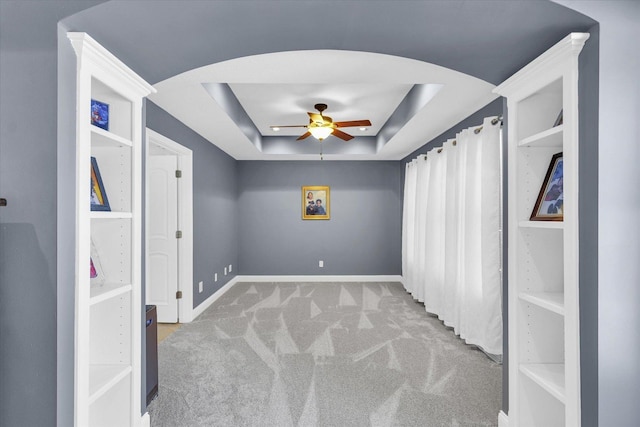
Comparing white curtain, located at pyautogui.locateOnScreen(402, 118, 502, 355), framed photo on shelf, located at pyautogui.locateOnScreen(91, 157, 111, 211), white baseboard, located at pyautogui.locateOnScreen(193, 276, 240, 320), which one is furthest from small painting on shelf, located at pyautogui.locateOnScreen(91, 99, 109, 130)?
white baseboard, located at pyautogui.locateOnScreen(193, 276, 240, 320)

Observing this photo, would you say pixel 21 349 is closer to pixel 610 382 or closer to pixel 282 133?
pixel 610 382

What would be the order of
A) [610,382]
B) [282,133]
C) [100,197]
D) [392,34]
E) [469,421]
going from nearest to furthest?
1. [610,382]
2. [392,34]
3. [100,197]
4. [469,421]
5. [282,133]

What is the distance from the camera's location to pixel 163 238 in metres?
4.28

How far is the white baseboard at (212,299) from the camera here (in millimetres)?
4454

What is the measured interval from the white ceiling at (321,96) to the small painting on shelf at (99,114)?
806 mm

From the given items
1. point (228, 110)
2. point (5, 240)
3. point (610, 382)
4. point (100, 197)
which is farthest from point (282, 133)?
point (610, 382)

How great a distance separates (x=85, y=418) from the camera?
4.83 feet

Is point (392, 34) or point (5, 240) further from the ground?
point (392, 34)

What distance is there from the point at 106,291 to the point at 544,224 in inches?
82.3

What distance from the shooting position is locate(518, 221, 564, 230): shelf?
61.2 inches

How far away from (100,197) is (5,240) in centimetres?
45

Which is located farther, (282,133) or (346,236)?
(346,236)

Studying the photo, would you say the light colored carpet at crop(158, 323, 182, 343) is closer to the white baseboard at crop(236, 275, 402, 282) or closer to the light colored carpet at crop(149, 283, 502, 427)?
the light colored carpet at crop(149, 283, 502, 427)

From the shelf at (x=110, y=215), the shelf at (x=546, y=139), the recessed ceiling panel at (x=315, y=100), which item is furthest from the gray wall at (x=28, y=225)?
the recessed ceiling panel at (x=315, y=100)
